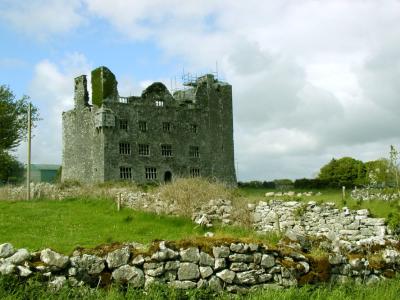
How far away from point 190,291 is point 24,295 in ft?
10.2

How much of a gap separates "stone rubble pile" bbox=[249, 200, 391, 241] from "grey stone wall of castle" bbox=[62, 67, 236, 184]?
33339mm

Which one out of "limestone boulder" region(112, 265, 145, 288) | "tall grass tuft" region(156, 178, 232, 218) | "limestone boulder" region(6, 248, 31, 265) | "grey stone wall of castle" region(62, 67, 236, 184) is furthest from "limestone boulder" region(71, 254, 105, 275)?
"grey stone wall of castle" region(62, 67, 236, 184)

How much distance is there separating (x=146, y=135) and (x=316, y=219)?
1495 inches

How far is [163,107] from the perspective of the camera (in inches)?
2559

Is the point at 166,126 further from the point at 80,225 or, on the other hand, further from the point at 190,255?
the point at 190,255

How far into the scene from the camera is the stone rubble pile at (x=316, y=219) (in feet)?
81.0

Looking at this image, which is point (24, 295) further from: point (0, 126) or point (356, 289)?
point (0, 126)

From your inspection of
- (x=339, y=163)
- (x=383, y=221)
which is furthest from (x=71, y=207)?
(x=339, y=163)

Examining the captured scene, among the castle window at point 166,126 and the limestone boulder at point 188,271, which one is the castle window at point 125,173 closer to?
the castle window at point 166,126

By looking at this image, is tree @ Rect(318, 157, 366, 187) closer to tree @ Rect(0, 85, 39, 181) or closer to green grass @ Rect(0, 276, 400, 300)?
tree @ Rect(0, 85, 39, 181)

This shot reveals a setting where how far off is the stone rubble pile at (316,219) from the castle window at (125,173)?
3308cm

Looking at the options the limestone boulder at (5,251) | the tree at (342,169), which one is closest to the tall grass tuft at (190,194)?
the limestone boulder at (5,251)

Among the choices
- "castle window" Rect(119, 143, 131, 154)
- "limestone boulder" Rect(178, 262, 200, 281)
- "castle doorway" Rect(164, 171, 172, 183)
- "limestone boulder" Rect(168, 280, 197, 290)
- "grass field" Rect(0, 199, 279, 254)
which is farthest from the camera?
"castle doorway" Rect(164, 171, 172, 183)

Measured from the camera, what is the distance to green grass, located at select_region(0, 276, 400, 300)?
10.1m
